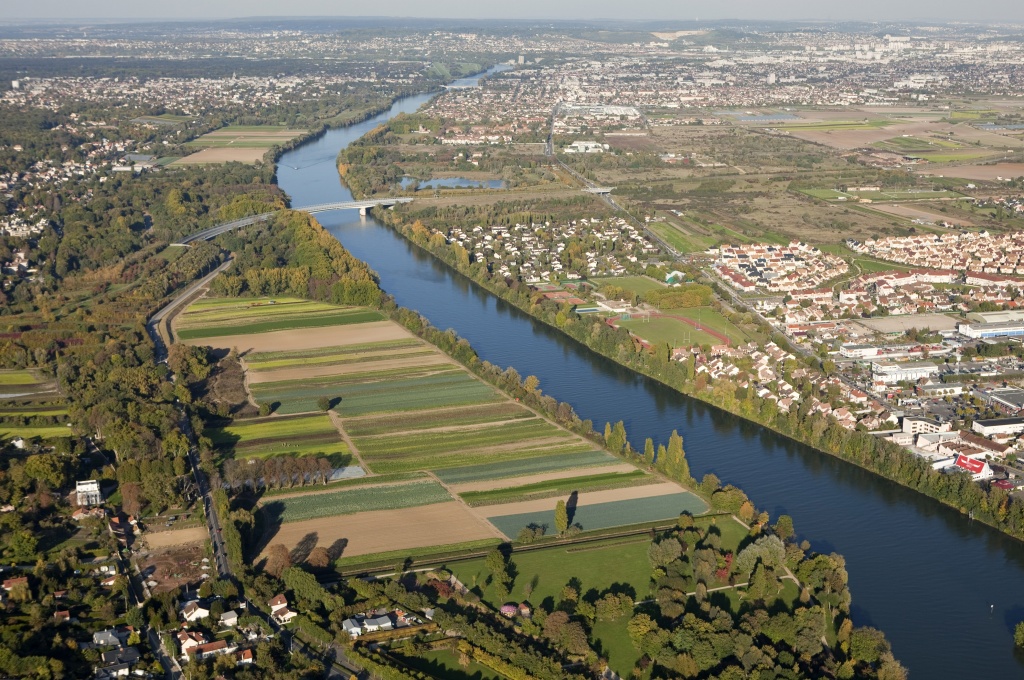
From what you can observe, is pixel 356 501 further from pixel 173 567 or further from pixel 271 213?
pixel 271 213

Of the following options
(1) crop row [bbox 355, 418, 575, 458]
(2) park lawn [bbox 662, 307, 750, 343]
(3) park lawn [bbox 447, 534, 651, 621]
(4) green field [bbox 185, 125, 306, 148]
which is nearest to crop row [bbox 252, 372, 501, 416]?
(1) crop row [bbox 355, 418, 575, 458]

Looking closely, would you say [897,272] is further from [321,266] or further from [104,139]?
[104,139]

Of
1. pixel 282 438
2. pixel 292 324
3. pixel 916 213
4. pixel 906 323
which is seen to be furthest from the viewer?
pixel 916 213

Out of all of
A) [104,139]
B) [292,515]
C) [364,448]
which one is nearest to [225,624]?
[292,515]

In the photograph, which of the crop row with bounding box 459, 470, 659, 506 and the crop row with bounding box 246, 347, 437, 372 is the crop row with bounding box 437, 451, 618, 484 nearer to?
the crop row with bounding box 459, 470, 659, 506

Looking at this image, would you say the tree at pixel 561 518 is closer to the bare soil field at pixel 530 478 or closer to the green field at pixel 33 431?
the bare soil field at pixel 530 478

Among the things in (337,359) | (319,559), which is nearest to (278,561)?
(319,559)

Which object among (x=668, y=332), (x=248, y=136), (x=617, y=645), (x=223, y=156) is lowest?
(x=617, y=645)

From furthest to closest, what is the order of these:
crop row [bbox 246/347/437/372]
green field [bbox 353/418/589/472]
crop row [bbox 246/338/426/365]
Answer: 1. crop row [bbox 246/338/426/365]
2. crop row [bbox 246/347/437/372]
3. green field [bbox 353/418/589/472]
